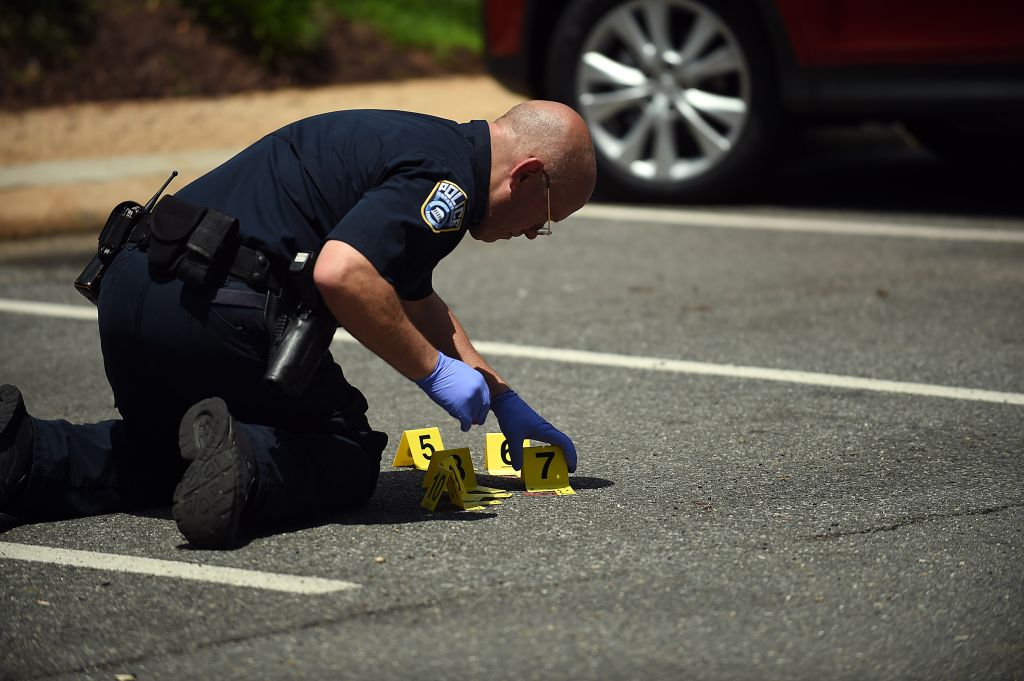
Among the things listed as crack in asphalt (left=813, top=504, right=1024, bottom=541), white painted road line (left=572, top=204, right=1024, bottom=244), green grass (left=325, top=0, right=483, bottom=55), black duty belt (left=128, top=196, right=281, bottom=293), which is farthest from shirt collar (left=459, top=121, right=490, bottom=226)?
green grass (left=325, top=0, right=483, bottom=55)

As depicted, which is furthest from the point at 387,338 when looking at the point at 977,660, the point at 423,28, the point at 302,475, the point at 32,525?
the point at 423,28

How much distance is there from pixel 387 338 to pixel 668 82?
16.0ft

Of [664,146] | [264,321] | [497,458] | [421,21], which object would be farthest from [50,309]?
[421,21]

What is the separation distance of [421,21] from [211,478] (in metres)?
9.19

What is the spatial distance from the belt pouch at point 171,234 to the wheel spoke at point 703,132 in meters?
4.76

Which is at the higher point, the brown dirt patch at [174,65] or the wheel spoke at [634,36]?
the wheel spoke at [634,36]

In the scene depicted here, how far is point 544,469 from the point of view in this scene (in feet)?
13.4

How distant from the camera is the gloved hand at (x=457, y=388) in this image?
3654mm

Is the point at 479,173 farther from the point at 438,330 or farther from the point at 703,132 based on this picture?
the point at 703,132

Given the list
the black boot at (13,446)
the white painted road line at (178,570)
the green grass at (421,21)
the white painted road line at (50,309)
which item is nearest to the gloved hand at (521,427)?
the white painted road line at (178,570)

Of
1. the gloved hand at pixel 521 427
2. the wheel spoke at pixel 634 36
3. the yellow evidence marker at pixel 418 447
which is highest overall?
the wheel spoke at pixel 634 36

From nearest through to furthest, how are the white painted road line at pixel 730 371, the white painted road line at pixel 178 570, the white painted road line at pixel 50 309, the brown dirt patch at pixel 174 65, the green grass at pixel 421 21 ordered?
the white painted road line at pixel 178 570 → the white painted road line at pixel 730 371 → the white painted road line at pixel 50 309 → the brown dirt patch at pixel 174 65 → the green grass at pixel 421 21

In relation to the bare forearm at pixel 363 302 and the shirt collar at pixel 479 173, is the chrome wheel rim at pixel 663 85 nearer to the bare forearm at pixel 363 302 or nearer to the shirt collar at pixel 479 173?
the shirt collar at pixel 479 173

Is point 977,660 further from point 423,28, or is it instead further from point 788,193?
point 423,28
